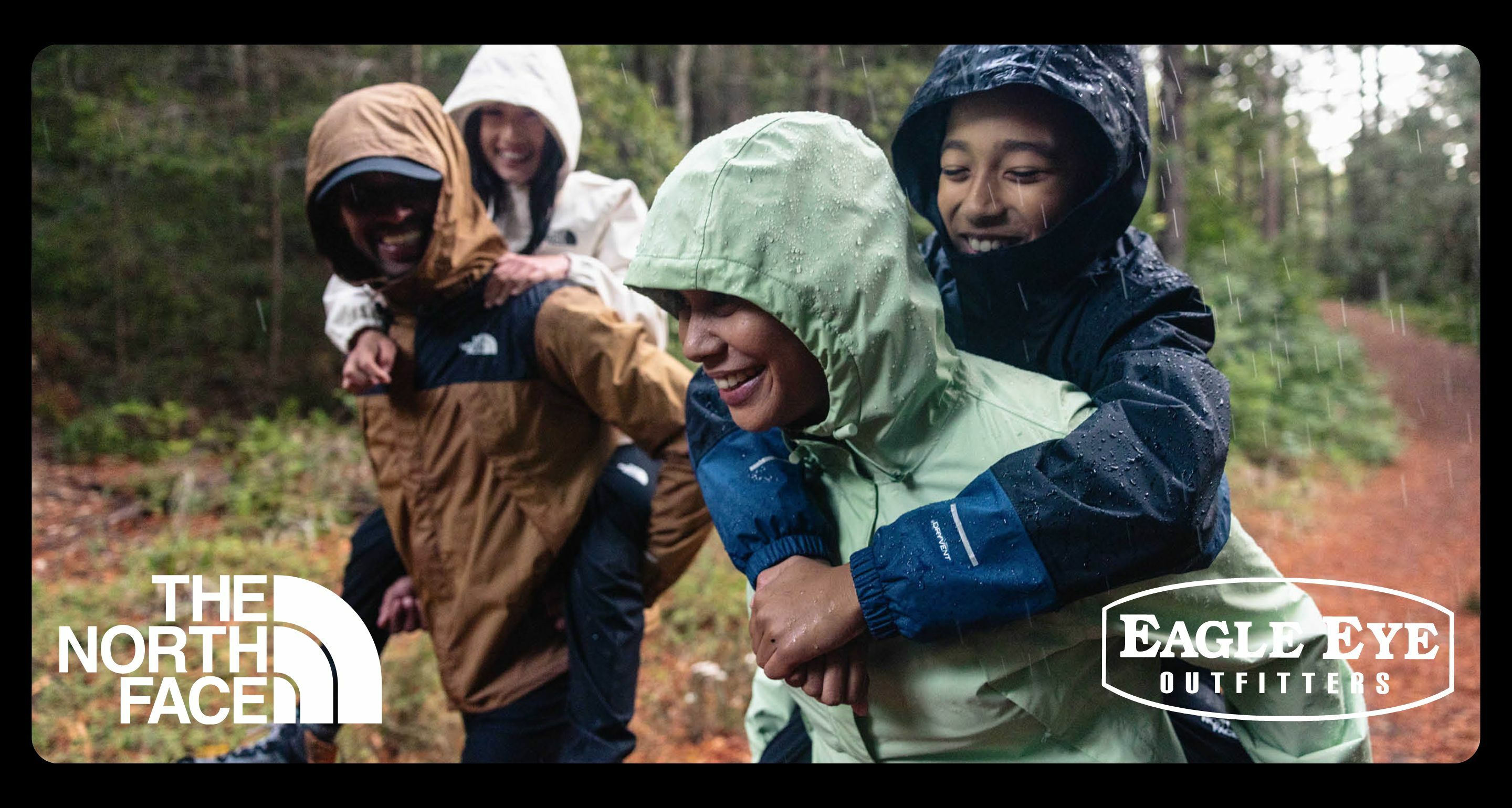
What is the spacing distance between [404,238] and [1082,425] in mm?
1768

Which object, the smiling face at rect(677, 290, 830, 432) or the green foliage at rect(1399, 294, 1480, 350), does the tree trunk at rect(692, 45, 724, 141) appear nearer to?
the green foliage at rect(1399, 294, 1480, 350)

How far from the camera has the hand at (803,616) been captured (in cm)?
135

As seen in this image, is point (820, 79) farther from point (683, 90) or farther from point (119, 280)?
point (119, 280)

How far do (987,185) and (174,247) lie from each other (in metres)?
8.30

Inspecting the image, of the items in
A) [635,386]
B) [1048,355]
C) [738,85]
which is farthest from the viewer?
[738,85]

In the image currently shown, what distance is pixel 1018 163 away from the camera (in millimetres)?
1522

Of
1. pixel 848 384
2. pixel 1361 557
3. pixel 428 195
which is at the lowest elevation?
pixel 1361 557

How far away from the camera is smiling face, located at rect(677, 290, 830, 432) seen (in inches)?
53.5

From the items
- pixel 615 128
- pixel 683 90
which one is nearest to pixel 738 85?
pixel 683 90

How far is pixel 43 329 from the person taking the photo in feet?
26.8

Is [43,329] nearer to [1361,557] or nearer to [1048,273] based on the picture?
[1048,273]
